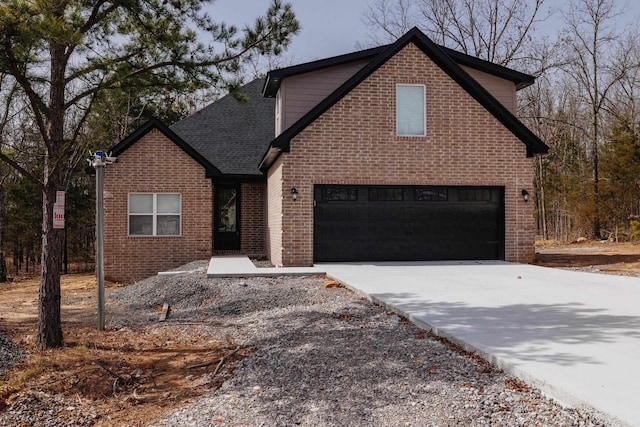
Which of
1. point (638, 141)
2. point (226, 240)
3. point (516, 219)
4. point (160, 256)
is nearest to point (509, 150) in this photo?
point (516, 219)

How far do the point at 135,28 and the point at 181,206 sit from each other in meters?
8.21

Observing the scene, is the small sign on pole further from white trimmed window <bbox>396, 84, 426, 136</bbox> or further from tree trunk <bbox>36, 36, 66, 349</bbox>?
white trimmed window <bbox>396, 84, 426, 136</bbox>

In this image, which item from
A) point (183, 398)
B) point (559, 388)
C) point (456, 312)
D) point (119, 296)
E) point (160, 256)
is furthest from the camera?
point (160, 256)

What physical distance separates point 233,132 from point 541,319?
48.0ft

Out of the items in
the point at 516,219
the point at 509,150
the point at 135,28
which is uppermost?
the point at 135,28

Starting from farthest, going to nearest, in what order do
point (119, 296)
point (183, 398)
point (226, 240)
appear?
point (226, 240), point (119, 296), point (183, 398)

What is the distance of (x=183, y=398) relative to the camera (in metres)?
4.59

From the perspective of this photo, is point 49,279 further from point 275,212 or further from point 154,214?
point 154,214

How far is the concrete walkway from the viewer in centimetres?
374

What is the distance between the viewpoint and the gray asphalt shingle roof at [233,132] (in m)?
17.1

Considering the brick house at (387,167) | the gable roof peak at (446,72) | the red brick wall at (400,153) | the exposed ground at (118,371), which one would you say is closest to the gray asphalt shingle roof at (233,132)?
the brick house at (387,167)

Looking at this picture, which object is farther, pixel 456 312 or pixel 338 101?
pixel 338 101

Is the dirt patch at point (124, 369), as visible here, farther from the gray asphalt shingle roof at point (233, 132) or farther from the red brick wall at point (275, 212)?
the gray asphalt shingle roof at point (233, 132)

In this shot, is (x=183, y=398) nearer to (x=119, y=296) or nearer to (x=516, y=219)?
(x=119, y=296)
